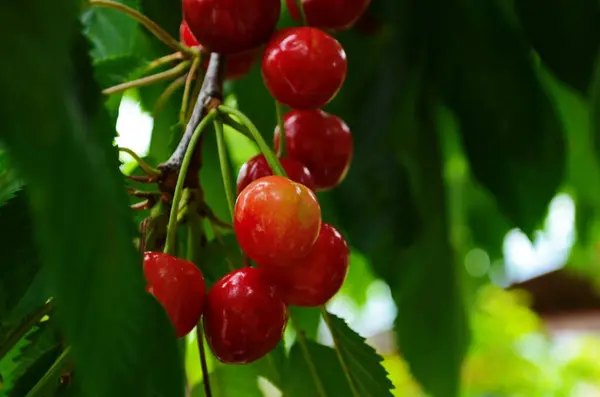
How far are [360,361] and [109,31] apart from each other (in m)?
0.26

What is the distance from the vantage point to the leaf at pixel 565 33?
57 cm

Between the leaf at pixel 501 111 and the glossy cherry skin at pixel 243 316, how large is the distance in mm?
348

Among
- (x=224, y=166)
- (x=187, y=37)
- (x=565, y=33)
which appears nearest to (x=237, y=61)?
(x=187, y=37)

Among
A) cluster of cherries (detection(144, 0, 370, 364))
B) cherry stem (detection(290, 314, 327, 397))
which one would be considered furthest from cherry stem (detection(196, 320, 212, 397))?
cherry stem (detection(290, 314, 327, 397))

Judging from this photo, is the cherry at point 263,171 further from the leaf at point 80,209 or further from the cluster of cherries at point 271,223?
the leaf at point 80,209

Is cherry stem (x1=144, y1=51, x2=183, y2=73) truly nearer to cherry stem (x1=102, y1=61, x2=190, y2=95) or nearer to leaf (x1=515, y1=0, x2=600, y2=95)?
cherry stem (x1=102, y1=61, x2=190, y2=95)

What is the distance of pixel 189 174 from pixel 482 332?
4.91ft

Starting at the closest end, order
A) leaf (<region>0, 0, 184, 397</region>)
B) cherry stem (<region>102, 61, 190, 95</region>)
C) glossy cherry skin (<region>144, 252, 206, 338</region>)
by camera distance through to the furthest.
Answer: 1. leaf (<region>0, 0, 184, 397</region>)
2. glossy cherry skin (<region>144, 252, 206, 338</region>)
3. cherry stem (<region>102, 61, 190, 95</region>)

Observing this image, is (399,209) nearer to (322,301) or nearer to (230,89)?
(230,89)

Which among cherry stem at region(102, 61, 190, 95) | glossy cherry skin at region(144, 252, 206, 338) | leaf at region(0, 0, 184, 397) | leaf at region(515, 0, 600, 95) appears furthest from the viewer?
leaf at region(515, 0, 600, 95)

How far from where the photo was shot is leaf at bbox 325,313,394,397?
38cm

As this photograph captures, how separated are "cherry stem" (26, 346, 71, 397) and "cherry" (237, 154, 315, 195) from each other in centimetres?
12

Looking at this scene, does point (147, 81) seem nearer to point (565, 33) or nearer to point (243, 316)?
point (243, 316)

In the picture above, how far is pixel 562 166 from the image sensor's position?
0.62 m
